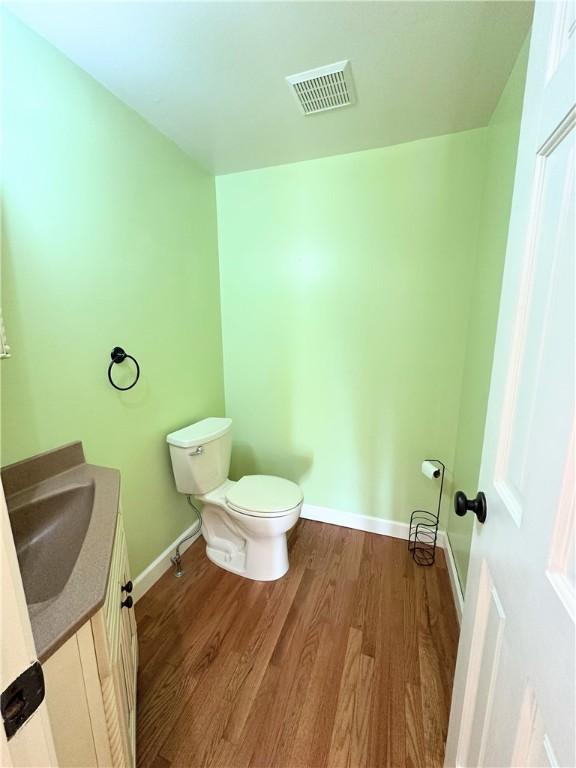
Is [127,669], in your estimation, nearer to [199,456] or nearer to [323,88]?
[199,456]

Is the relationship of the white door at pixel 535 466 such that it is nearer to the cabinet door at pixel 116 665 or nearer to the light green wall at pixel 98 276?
the cabinet door at pixel 116 665

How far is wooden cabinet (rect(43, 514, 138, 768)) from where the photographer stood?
0.56 m

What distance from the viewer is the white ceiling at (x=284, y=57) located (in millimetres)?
979

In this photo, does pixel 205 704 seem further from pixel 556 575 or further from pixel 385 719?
pixel 556 575

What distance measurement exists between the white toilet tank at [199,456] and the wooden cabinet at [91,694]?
2.71 feet

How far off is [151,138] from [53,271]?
866 millimetres

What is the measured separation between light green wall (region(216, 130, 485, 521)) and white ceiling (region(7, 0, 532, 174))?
270mm

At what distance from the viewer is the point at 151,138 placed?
4.96ft

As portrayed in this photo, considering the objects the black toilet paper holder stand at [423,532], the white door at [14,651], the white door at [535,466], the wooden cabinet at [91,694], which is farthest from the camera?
the black toilet paper holder stand at [423,532]

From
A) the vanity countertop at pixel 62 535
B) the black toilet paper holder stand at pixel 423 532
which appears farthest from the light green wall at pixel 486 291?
the vanity countertop at pixel 62 535

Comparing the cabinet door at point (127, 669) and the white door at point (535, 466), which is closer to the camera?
the white door at point (535, 466)

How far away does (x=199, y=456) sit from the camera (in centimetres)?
169

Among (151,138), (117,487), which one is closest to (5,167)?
(151,138)

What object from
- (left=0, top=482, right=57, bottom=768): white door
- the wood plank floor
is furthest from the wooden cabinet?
the wood plank floor
